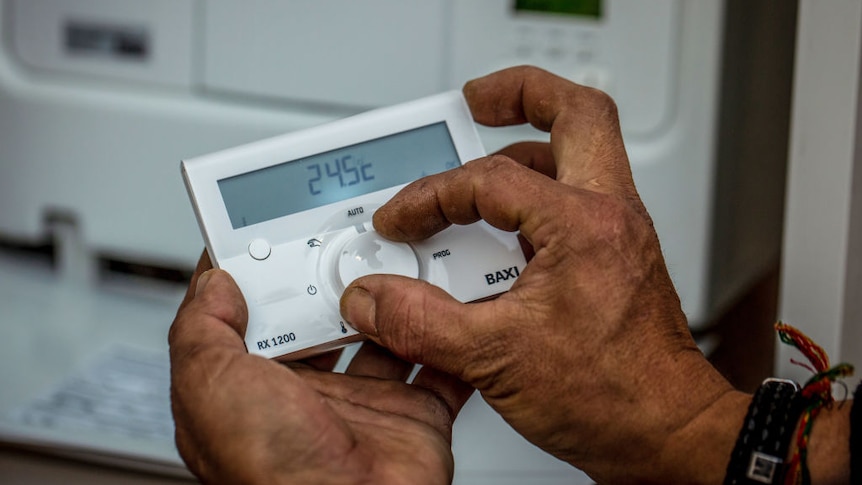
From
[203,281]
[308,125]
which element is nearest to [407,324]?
[203,281]

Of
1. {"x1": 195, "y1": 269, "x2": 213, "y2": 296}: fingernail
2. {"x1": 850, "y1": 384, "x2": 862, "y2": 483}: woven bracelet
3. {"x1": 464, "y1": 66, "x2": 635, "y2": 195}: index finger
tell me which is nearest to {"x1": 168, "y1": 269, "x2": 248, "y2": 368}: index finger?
{"x1": 195, "y1": 269, "x2": 213, "y2": 296}: fingernail

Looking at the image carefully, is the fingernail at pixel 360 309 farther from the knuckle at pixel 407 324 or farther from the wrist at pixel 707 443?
the wrist at pixel 707 443

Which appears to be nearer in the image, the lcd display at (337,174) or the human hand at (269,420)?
the human hand at (269,420)

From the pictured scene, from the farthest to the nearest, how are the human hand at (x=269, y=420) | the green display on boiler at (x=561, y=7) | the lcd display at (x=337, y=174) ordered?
the green display on boiler at (x=561, y=7) < the lcd display at (x=337, y=174) < the human hand at (x=269, y=420)

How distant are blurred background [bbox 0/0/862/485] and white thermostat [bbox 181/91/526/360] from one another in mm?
193

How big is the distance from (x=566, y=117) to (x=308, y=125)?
0.98 ft

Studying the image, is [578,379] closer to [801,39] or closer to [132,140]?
[801,39]

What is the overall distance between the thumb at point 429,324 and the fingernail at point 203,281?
0.09 m

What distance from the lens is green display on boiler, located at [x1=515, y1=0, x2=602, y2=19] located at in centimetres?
70

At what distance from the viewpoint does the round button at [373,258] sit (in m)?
0.51

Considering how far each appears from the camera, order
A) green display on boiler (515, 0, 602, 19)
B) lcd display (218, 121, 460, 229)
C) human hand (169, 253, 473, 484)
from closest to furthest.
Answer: human hand (169, 253, 473, 484) < lcd display (218, 121, 460, 229) < green display on boiler (515, 0, 602, 19)

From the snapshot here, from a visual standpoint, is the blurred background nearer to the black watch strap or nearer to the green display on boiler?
the green display on boiler

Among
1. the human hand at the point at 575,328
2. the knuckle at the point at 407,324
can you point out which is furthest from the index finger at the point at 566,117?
the knuckle at the point at 407,324

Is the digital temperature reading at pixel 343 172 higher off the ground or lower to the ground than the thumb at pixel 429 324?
higher
